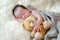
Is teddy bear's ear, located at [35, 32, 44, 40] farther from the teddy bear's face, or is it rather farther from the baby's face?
the baby's face

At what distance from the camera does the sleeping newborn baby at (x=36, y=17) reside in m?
1.19

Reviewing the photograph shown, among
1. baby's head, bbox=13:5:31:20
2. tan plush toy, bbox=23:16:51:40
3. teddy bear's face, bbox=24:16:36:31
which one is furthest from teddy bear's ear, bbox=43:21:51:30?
baby's head, bbox=13:5:31:20

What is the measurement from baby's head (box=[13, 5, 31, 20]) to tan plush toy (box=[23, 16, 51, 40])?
9 centimetres

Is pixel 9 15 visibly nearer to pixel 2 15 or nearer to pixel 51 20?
pixel 2 15

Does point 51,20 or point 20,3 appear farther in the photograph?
point 20,3

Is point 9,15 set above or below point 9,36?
above

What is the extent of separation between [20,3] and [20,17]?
17cm

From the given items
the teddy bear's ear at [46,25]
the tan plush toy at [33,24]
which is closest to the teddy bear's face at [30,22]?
the tan plush toy at [33,24]

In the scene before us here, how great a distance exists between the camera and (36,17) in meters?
1.36

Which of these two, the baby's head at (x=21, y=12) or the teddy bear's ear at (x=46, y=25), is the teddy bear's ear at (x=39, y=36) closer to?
the teddy bear's ear at (x=46, y=25)

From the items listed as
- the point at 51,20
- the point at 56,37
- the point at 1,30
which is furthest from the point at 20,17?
the point at 56,37

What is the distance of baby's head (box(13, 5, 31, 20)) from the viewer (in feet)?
4.73

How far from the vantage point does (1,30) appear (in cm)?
135

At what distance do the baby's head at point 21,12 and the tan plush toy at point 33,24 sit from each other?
3.4 inches
